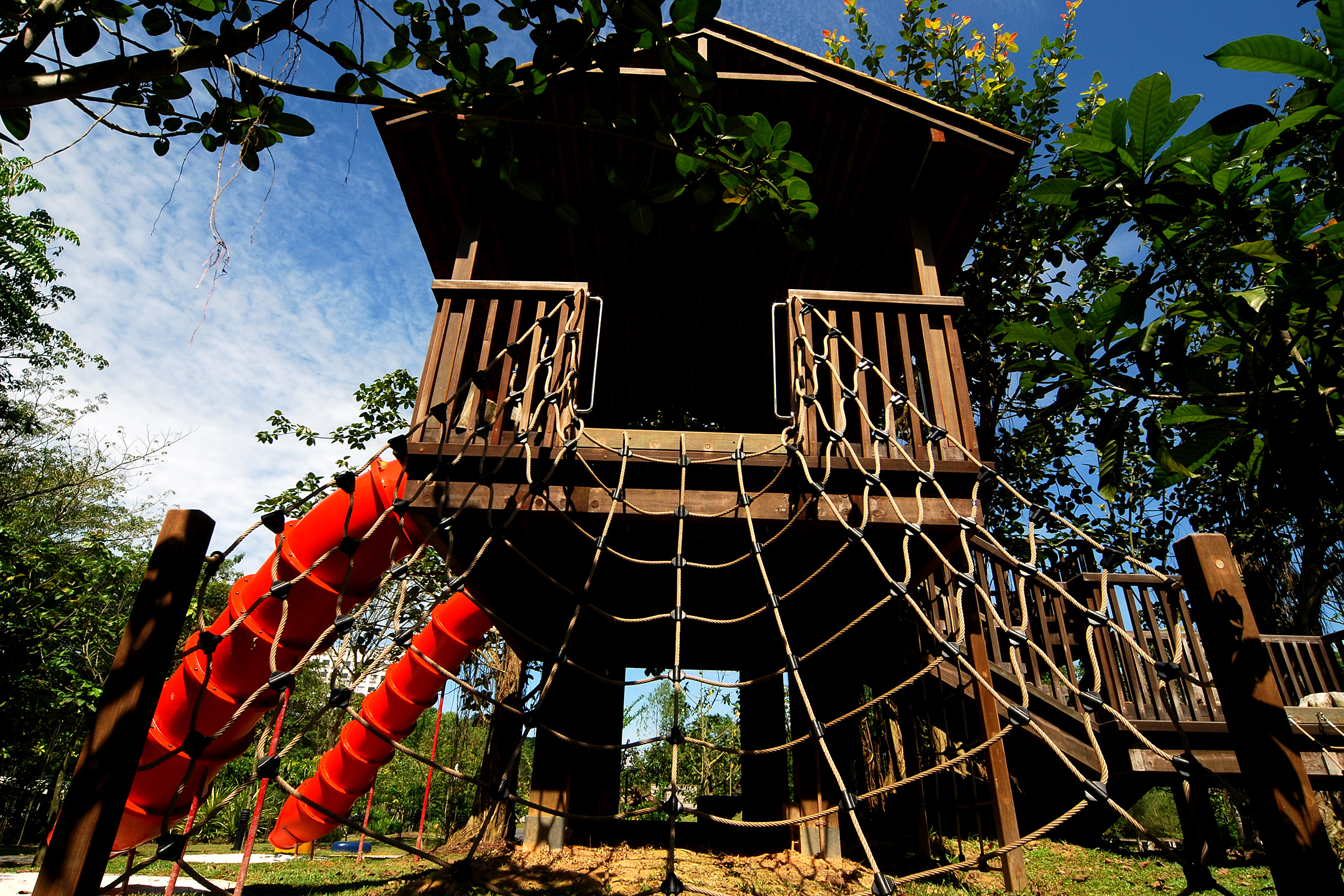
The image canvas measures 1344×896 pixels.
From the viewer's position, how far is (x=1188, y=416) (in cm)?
215

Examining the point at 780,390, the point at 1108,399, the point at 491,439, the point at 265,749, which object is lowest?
the point at 265,749

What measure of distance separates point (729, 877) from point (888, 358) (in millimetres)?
3604

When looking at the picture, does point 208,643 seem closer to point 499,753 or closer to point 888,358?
point 888,358

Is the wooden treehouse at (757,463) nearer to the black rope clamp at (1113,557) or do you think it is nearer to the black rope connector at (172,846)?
the black rope clamp at (1113,557)

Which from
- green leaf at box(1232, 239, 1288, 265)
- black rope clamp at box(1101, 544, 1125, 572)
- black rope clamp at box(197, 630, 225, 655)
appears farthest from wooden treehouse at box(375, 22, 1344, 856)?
black rope clamp at box(197, 630, 225, 655)

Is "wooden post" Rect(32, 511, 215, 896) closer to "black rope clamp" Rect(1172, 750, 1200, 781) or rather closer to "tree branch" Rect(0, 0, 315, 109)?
"tree branch" Rect(0, 0, 315, 109)

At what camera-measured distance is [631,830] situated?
6.62m

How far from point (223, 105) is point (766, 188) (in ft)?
6.39

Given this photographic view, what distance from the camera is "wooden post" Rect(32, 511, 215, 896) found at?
1.79m

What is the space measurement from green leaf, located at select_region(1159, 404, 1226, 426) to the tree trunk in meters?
6.17

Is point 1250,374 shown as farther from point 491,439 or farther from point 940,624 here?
point 940,624

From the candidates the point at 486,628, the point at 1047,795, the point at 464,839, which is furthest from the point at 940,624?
the point at 464,839

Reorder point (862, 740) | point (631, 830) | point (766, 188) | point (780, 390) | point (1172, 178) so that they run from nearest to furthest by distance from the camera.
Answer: point (1172, 178)
point (766, 188)
point (631, 830)
point (780, 390)
point (862, 740)

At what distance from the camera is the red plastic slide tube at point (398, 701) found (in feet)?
18.0
